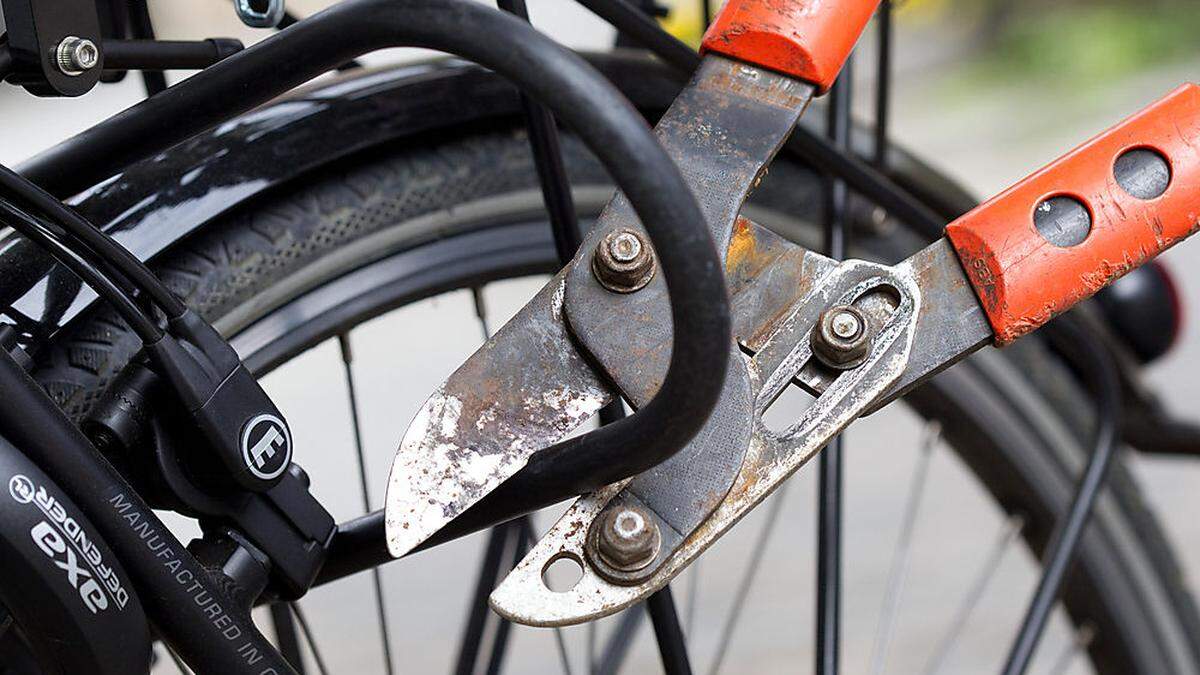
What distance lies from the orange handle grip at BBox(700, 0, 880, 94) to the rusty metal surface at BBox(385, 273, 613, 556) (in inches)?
5.2

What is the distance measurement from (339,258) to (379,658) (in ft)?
4.59

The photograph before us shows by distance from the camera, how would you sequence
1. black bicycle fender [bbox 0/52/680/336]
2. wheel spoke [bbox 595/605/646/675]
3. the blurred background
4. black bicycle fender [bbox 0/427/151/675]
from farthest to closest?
1. the blurred background
2. wheel spoke [bbox 595/605/646/675]
3. black bicycle fender [bbox 0/52/680/336]
4. black bicycle fender [bbox 0/427/151/675]

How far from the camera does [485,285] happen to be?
873 mm

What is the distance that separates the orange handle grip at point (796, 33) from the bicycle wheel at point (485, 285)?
25 centimetres

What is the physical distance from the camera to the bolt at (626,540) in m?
0.57

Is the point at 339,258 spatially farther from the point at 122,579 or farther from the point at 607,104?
the point at 607,104

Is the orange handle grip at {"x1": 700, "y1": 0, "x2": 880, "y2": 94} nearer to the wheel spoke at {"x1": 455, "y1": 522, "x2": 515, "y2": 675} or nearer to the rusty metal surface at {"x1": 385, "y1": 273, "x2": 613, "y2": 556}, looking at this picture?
the rusty metal surface at {"x1": 385, "y1": 273, "x2": 613, "y2": 556}

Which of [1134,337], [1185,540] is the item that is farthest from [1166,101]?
[1185,540]

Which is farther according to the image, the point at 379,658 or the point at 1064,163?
the point at 379,658

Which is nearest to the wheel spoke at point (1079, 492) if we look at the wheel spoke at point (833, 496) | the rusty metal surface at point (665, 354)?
the wheel spoke at point (833, 496)

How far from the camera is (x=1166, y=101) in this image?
633mm

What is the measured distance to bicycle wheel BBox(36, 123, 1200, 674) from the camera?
73 centimetres

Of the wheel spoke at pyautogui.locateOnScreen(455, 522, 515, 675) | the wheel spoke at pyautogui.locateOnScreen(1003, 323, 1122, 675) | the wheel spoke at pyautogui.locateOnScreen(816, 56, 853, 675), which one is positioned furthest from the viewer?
the wheel spoke at pyautogui.locateOnScreen(455, 522, 515, 675)

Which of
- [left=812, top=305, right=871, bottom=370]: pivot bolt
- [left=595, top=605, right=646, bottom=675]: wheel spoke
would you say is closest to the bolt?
[left=812, top=305, right=871, bottom=370]: pivot bolt
